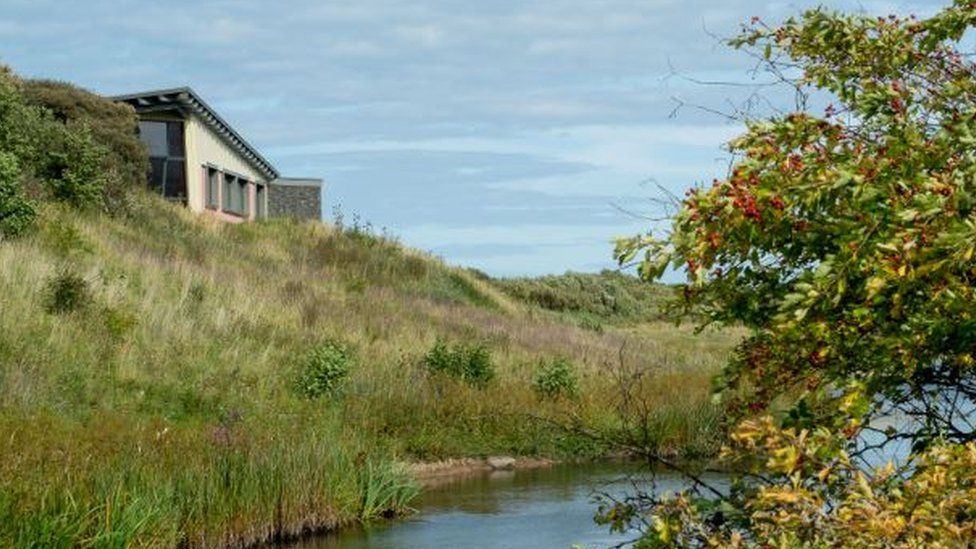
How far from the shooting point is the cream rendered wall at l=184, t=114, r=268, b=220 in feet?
165

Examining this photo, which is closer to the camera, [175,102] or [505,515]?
[505,515]

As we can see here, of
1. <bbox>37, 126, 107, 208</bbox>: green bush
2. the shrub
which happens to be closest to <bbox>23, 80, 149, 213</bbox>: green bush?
<bbox>37, 126, 107, 208</bbox>: green bush

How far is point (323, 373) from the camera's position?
84.3 ft

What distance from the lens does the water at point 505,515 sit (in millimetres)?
17609

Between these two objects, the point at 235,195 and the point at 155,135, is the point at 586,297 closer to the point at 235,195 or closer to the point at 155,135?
the point at 235,195

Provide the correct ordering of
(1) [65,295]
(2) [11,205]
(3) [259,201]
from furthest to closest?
1. (3) [259,201]
2. (2) [11,205]
3. (1) [65,295]

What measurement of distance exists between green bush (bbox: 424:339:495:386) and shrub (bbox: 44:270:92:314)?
263 inches

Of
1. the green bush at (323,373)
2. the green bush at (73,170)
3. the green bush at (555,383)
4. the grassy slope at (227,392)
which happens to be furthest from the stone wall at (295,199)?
the green bush at (323,373)

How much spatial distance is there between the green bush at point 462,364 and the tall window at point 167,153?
2346 cm

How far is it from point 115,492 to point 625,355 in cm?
2491

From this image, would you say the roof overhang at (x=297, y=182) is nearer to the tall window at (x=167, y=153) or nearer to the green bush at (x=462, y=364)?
the tall window at (x=167, y=153)

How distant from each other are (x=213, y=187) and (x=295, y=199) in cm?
1334

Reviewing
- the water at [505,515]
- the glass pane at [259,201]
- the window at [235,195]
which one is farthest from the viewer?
the glass pane at [259,201]

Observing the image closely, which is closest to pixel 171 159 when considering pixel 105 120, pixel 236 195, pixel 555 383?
pixel 105 120
